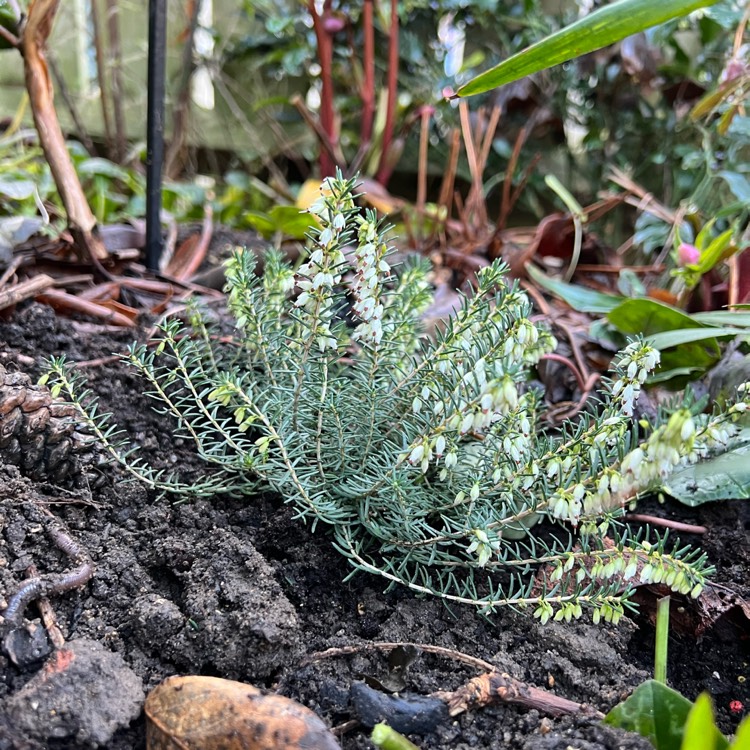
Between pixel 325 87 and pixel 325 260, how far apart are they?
1.67m

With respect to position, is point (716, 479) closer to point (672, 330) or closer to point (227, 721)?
point (672, 330)

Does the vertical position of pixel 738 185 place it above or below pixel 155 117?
below

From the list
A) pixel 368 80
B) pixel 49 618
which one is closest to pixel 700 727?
pixel 49 618

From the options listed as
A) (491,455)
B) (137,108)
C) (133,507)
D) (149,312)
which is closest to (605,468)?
(491,455)

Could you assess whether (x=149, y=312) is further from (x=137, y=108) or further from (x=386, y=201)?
(x=137, y=108)

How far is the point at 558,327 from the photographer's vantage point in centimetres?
130

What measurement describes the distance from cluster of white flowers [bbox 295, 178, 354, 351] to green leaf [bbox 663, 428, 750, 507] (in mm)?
535

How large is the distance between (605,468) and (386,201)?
1.60 m

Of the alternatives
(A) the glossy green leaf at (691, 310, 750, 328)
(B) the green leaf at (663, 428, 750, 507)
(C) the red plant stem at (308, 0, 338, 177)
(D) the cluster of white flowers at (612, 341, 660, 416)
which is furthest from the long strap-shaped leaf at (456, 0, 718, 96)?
(C) the red plant stem at (308, 0, 338, 177)

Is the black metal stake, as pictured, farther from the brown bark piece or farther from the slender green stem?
the slender green stem

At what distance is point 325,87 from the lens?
6.97 feet

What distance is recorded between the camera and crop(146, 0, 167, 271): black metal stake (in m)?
1.18

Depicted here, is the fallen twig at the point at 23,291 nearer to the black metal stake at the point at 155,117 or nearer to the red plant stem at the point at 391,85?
the black metal stake at the point at 155,117

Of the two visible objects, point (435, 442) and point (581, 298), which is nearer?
point (435, 442)
